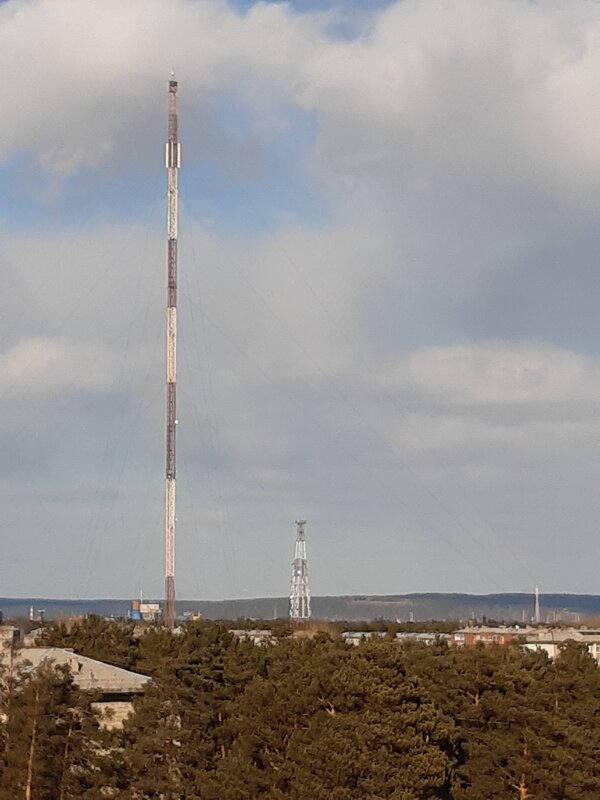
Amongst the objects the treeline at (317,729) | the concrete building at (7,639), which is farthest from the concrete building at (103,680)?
the treeline at (317,729)

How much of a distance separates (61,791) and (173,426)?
1365 inches

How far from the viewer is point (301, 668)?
5903 centimetres

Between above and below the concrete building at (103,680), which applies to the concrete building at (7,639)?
above

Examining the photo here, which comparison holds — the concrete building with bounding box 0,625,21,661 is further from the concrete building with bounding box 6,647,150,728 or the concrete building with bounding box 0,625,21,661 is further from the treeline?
the treeline

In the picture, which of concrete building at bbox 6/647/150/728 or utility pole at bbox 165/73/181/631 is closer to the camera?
concrete building at bbox 6/647/150/728

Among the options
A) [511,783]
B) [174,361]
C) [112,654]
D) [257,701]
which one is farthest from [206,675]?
[174,361]

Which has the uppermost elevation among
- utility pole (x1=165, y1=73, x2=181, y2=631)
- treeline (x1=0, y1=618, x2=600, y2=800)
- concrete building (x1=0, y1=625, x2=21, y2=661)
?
utility pole (x1=165, y1=73, x2=181, y2=631)

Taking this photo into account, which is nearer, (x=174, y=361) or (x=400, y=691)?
(x=400, y=691)

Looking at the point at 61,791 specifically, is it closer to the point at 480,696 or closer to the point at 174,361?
the point at 480,696

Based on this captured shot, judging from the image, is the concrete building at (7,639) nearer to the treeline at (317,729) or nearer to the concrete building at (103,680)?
the concrete building at (103,680)

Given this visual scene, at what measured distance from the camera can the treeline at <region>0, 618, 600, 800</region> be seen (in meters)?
53.8

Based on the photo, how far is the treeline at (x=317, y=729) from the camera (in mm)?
53750

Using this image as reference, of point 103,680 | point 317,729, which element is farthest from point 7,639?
point 317,729

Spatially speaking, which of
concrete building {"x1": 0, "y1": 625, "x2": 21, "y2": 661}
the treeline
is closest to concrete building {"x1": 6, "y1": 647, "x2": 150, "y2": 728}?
concrete building {"x1": 0, "y1": 625, "x2": 21, "y2": 661}
